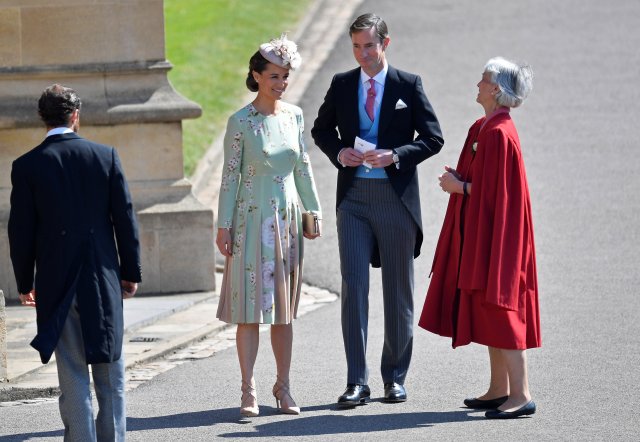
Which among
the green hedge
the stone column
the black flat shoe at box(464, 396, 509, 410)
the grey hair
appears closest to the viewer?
the grey hair

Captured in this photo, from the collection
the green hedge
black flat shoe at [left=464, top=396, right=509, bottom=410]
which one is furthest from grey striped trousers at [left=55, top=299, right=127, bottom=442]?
the green hedge

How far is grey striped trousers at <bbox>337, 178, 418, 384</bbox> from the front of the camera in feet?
→ 26.8

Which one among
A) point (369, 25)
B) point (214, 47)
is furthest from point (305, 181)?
point (214, 47)

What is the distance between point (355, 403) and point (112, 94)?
4.70 meters

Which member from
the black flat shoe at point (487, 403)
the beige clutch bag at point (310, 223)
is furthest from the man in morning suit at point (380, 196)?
the black flat shoe at point (487, 403)

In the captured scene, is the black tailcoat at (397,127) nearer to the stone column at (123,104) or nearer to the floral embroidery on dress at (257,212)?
the floral embroidery on dress at (257,212)

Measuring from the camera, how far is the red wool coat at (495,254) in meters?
7.70

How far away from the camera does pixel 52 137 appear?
664 cm

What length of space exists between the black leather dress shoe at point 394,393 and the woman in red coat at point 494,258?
15.1 inches

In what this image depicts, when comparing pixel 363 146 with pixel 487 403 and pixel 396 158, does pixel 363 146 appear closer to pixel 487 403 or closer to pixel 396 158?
pixel 396 158

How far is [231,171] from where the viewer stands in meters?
7.96

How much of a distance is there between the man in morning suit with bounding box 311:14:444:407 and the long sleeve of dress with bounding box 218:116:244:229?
1.93 ft

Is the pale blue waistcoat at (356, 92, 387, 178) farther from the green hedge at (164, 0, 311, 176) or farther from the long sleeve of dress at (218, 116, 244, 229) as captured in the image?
the green hedge at (164, 0, 311, 176)

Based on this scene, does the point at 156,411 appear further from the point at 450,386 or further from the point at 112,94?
the point at 112,94
